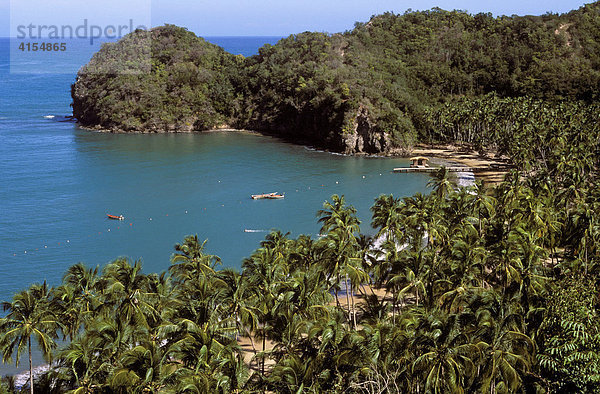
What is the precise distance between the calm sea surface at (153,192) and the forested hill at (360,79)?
825 centimetres

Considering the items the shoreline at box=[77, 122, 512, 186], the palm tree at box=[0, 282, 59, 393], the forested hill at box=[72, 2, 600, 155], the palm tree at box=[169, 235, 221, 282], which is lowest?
the palm tree at box=[0, 282, 59, 393]

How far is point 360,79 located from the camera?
4973 inches

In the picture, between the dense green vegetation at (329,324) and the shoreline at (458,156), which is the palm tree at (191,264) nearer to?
the dense green vegetation at (329,324)

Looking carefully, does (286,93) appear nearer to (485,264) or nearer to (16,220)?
(16,220)

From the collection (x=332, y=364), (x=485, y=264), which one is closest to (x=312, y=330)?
(x=332, y=364)

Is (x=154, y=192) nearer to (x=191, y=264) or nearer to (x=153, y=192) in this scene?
(x=153, y=192)

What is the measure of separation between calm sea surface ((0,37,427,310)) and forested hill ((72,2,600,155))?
8.25m

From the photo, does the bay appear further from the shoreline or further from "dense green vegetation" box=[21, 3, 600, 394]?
"dense green vegetation" box=[21, 3, 600, 394]

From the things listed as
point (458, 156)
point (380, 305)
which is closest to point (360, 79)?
point (458, 156)

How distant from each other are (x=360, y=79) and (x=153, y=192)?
56645mm

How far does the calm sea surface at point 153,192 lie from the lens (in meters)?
67.1

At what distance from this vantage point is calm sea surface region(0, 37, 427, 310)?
67125 mm

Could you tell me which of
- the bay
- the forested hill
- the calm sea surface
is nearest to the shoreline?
the forested hill

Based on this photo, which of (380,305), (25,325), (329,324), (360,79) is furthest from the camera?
(360,79)
